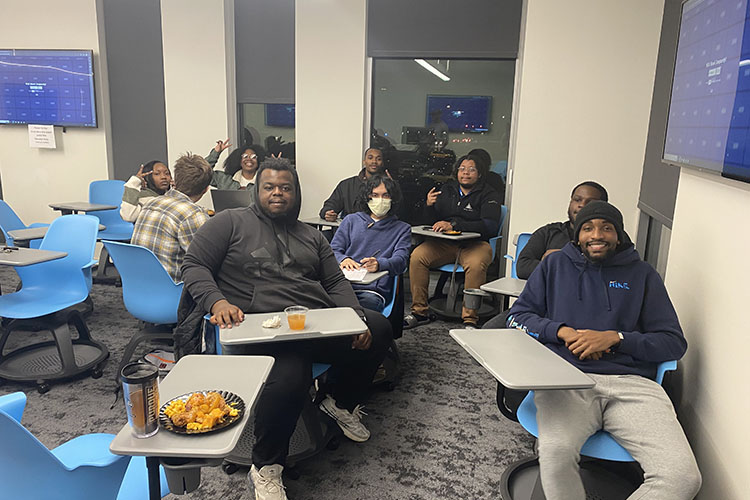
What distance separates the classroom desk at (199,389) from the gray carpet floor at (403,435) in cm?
90

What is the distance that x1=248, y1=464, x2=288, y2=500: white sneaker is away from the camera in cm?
210

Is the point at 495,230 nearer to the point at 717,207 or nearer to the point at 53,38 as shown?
the point at 717,207

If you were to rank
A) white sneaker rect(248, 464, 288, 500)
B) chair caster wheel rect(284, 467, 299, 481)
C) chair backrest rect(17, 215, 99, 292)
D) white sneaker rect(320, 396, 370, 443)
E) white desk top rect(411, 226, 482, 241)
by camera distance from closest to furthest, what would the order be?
white sneaker rect(248, 464, 288, 500)
chair caster wheel rect(284, 467, 299, 481)
white sneaker rect(320, 396, 370, 443)
chair backrest rect(17, 215, 99, 292)
white desk top rect(411, 226, 482, 241)

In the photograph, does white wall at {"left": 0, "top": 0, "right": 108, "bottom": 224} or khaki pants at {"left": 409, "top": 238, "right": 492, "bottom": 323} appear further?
white wall at {"left": 0, "top": 0, "right": 108, "bottom": 224}

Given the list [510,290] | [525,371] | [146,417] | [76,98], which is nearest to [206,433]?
[146,417]

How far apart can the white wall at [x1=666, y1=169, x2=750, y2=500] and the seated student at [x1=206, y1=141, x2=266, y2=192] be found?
13.9 feet

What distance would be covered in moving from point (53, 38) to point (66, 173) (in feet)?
5.01

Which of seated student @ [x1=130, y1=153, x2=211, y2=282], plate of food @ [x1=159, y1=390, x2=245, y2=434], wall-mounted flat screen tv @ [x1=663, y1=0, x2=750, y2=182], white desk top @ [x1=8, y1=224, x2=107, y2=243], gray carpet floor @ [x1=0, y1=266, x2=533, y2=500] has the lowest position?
gray carpet floor @ [x1=0, y1=266, x2=533, y2=500]

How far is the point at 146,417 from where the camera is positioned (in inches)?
49.6

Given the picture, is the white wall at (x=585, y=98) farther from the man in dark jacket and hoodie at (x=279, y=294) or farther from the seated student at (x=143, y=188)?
the seated student at (x=143, y=188)

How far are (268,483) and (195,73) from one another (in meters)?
5.10

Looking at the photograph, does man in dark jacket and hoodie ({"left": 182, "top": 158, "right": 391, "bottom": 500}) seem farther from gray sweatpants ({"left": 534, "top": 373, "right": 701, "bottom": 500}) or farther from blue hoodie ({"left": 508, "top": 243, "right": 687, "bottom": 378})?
gray sweatpants ({"left": 534, "top": 373, "right": 701, "bottom": 500})

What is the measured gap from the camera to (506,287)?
290cm

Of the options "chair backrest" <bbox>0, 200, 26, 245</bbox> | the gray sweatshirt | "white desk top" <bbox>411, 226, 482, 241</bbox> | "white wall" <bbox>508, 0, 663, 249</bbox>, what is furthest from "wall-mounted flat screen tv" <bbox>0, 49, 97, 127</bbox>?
"white wall" <bbox>508, 0, 663, 249</bbox>
